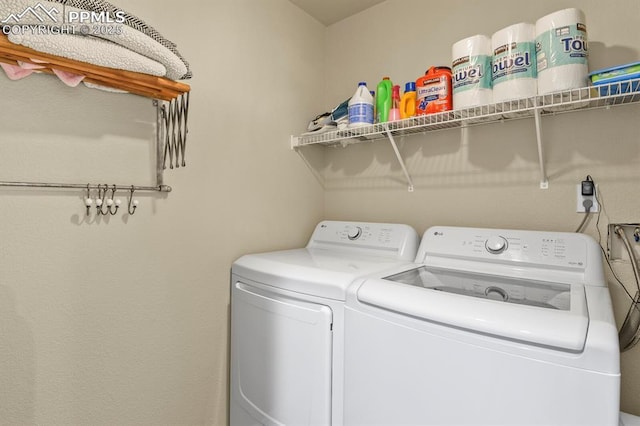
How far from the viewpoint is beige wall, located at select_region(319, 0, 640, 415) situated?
54.4 inches

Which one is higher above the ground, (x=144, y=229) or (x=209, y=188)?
(x=209, y=188)

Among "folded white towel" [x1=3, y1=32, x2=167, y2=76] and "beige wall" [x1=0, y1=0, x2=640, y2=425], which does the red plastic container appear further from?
"folded white towel" [x1=3, y1=32, x2=167, y2=76]

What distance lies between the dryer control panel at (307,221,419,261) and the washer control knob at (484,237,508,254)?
37 centimetres

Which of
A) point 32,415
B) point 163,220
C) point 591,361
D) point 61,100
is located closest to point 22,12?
point 61,100

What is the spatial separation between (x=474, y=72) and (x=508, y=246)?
77 cm

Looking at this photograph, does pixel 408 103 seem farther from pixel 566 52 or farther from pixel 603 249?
pixel 603 249

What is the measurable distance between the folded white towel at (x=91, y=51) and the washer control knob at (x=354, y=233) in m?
1.24

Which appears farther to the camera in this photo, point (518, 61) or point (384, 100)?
point (384, 100)

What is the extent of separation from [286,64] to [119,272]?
151 cm

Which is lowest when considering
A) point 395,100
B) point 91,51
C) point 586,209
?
point 586,209

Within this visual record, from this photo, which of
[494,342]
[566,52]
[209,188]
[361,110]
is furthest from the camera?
[361,110]

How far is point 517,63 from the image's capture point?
132 cm

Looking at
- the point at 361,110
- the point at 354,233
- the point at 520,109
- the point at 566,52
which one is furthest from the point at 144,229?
the point at 566,52

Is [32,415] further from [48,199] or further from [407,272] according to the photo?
[407,272]
